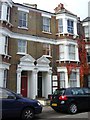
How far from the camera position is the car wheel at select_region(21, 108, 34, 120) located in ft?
38.8

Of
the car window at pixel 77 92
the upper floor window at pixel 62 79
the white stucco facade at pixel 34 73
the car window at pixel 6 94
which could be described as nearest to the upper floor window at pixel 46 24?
the white stucco facade at pixel 34 73

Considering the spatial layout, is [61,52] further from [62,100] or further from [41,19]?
[62,100]

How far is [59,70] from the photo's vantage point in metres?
24.3

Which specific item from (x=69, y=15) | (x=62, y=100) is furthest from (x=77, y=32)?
(x=62, y=100)

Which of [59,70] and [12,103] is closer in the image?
[12,103]

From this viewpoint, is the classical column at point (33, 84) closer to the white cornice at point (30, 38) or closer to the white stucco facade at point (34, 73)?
the white stucco facade at point (34, 73)

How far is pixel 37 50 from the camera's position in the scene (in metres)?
23.2

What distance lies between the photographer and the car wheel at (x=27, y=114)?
1182 cm

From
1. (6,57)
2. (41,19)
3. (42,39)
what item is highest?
(41,19)

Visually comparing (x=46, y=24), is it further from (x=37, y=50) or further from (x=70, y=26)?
(x=37, y=50)

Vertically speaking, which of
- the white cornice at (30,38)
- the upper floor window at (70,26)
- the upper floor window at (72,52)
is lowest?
the upper floor window at (72,52)

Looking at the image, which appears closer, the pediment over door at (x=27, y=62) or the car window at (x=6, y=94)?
the car window at (x=6, y=94)

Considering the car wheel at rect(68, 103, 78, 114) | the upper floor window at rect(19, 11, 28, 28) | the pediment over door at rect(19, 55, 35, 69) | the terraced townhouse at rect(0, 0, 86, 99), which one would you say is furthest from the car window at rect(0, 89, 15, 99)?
the upper floor window at rect(19, 11, 28, 28)

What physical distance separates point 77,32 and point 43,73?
7237mm
